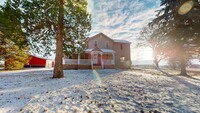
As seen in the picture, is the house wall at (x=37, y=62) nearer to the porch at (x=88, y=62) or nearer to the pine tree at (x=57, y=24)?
the porch at (x=88, y=62)

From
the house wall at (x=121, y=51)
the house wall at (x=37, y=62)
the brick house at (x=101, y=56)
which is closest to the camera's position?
the brick house at (x=101, y=56)

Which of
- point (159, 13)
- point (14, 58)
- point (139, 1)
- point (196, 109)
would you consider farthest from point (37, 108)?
point (139, 1)

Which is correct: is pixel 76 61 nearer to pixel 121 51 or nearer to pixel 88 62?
pixel 88 62

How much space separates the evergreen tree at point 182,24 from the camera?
14.1m

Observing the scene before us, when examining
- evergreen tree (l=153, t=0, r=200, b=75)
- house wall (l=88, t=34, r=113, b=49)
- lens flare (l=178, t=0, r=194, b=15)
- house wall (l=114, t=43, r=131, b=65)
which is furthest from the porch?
lens flare (l=178, t=0, r=194, b=15)

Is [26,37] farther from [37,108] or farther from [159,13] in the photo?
[159,13]

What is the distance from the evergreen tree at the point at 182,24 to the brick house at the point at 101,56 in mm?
10309

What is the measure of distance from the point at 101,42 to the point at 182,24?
13889mm

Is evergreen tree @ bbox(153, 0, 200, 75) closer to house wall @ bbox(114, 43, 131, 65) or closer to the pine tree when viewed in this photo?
the pine tree

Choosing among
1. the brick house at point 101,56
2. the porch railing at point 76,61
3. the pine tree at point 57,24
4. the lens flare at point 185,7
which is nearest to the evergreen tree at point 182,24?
the lens flare at point 185,7

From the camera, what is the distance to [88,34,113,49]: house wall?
24294 millimetres

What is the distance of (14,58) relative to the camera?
19.5 m

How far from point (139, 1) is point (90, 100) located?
33.2 metres

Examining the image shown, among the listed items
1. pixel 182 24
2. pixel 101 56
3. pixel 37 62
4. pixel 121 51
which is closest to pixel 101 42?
pixel 101 56
